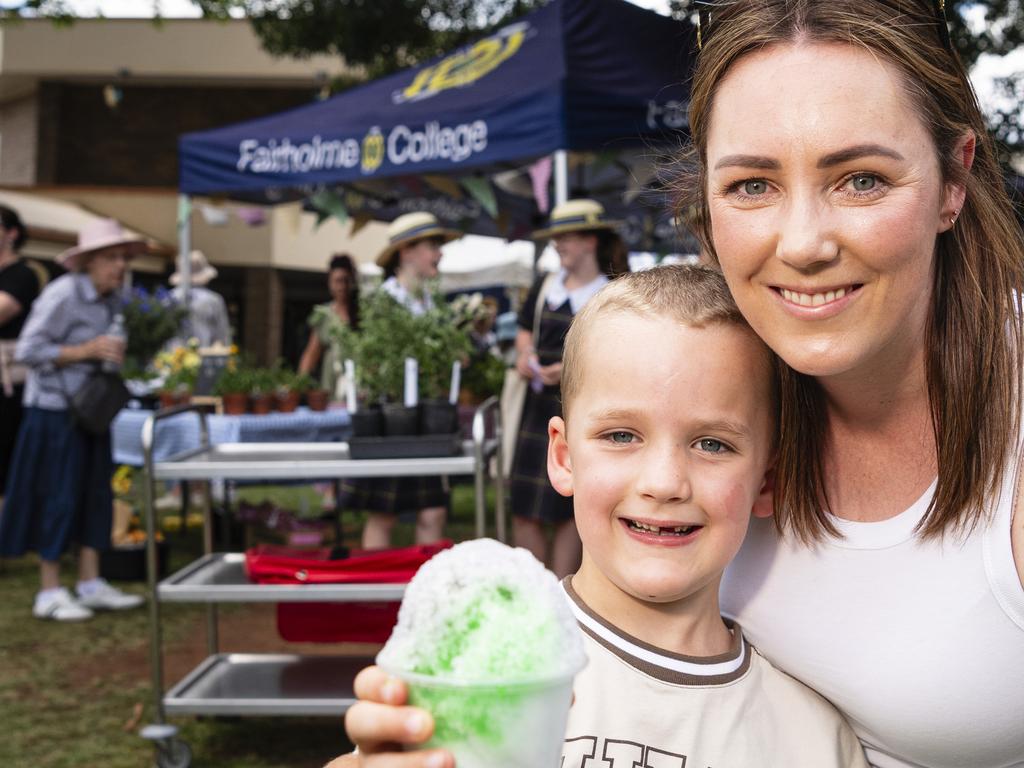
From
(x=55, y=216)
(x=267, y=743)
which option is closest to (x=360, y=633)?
(x=267, y=743)

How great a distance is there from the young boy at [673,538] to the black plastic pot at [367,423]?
2386 millimetres

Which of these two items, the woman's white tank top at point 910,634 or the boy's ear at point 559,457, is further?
the boy's ear at point 559,457

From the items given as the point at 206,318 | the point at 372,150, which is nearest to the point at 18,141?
the point at 206,318

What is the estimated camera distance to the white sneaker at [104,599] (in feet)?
20.0

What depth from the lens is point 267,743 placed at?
13.8 ft

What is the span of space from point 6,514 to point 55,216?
1271cm

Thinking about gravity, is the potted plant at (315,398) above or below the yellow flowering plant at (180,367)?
below

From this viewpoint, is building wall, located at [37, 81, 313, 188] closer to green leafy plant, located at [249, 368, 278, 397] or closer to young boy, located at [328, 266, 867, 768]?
green leafy plant, located at [249, 368, 278, 397]

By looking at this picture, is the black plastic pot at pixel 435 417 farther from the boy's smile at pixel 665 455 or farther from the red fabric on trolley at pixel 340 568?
the boy's smile at pixel 665 455

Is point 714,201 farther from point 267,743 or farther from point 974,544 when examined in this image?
point 267,743

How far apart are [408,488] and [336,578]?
1670mm

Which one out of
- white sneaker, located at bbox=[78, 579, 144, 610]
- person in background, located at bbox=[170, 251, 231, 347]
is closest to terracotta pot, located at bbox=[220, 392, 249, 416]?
white sneaker, located at bbox=[78, 579, 144, 610]

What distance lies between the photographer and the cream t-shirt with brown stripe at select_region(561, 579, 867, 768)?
129 centimetres

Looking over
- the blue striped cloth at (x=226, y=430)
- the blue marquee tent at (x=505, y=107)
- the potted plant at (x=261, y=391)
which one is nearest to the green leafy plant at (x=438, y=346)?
the blue marquee tent at (x=505, y=107)
